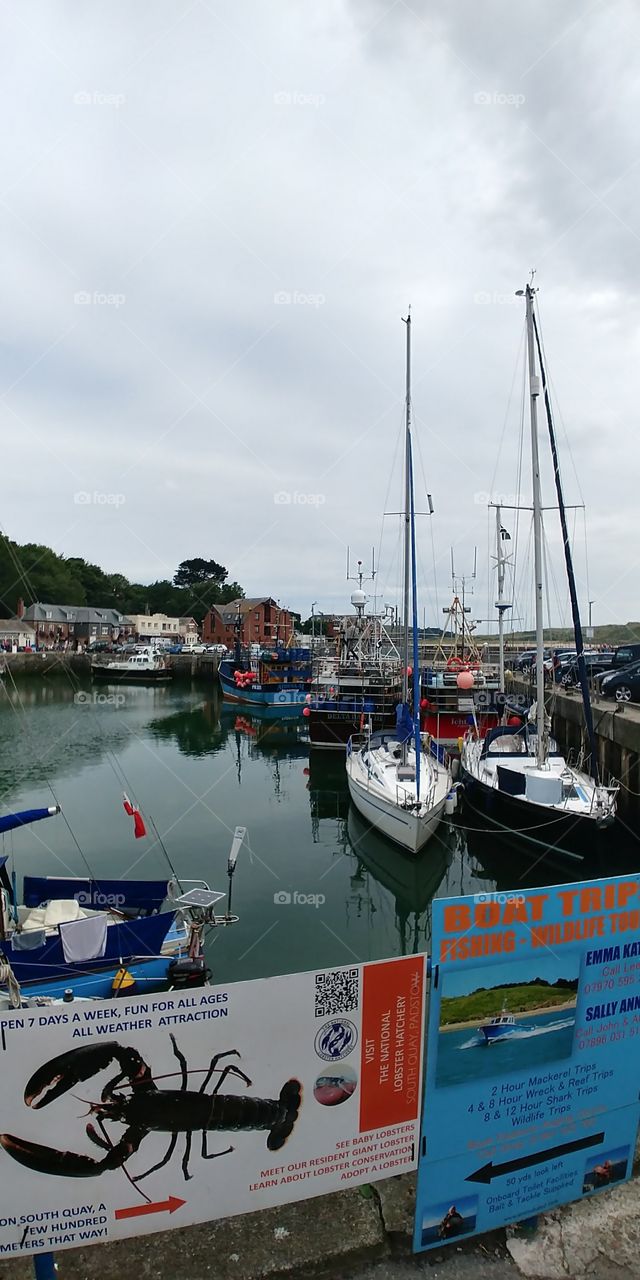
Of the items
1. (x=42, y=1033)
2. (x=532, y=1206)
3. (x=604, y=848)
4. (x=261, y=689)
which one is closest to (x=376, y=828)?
(x=604, y=848)

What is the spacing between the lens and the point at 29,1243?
333 cm

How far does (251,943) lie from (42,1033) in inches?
396

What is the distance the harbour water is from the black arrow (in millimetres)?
7132

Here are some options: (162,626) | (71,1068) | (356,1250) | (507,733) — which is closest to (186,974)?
(356,1250)

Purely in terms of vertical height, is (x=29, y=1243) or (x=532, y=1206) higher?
(x=29, y=1243)

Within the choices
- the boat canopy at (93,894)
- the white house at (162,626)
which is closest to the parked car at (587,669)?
the boat canopy at (93,894)

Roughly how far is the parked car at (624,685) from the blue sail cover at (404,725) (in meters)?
9.96

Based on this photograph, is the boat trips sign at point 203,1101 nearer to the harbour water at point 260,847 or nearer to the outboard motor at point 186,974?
the outboard motor at point 186,974

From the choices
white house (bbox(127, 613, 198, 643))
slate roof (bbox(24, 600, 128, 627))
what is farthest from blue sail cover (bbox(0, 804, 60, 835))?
white house (bbox(127, 613, 198, 643))

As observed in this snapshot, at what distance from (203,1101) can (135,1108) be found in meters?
0.35

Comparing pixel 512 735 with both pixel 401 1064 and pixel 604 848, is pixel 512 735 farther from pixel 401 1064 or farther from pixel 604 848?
pixel 401 1064

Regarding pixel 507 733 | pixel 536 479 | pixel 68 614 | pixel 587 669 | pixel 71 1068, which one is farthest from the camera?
pixel 68 614

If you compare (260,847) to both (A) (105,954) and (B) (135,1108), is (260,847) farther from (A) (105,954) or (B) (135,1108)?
(B) (135,1108)

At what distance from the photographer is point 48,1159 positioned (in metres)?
3.29
